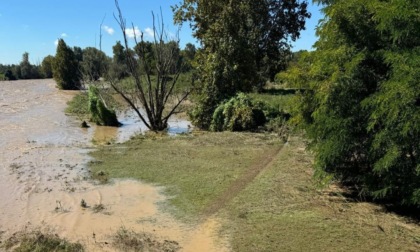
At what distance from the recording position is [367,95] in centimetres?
700

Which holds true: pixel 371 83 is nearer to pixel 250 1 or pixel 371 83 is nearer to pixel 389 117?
pixel 389 117

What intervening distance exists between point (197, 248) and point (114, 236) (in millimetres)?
1383

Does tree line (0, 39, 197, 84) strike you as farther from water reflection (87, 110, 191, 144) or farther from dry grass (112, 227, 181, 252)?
dry grass (112, 227, 181, 252)

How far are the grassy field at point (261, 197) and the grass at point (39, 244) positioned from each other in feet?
6.80

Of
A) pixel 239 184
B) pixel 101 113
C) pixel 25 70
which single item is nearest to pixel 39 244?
pixel 239 184

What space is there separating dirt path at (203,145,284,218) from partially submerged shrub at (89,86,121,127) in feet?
37.8

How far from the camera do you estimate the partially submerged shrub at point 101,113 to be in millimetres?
21453

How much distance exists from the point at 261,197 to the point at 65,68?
1735 inches

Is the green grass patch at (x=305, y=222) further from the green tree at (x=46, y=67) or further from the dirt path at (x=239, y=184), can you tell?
the green tree at (x=46, y=67)

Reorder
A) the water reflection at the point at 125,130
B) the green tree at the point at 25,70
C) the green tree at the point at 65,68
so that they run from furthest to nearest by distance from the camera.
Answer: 1. the green tree at the point at 25,70
2. the green tree at the point at 65,68
3. the water reflection at the point at 125,130

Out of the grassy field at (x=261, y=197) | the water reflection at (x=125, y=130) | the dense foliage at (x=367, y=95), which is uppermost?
the dense foliage at (x=367, y=95)

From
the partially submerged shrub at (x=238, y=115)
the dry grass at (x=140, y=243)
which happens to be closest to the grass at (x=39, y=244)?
the dry grass at (x=140, y=243)

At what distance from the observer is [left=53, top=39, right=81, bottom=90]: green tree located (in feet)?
153

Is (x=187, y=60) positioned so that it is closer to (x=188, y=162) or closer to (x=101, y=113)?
(x=101, y=113)
